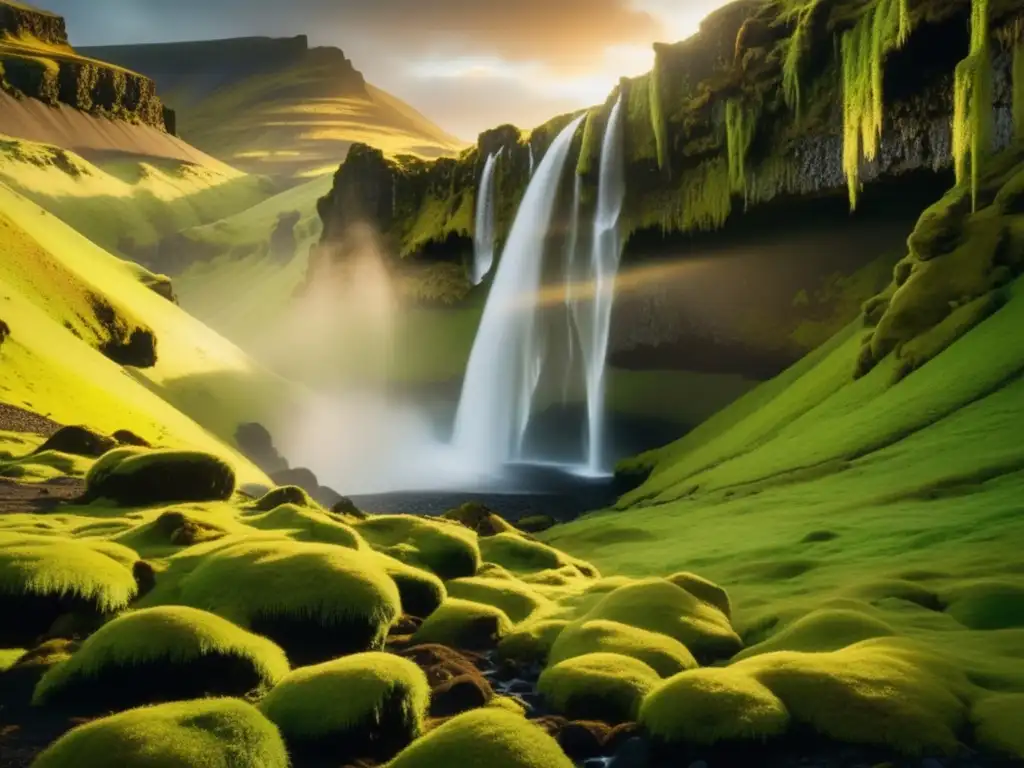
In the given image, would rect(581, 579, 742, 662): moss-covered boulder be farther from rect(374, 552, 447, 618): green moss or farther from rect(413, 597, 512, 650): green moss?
rect(374, 552, 447, 618): green moss

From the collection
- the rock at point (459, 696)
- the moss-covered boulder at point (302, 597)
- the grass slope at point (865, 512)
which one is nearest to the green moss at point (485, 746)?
the rock at point (459, 696)

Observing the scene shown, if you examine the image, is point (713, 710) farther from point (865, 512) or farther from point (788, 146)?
point (788, 146)

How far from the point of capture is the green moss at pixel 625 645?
15617 mm

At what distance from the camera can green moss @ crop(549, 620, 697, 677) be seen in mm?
15617

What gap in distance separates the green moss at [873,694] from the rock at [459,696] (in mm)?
4330

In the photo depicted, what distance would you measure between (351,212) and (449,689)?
128 meters

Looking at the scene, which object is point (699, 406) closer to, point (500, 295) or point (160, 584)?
point (500, 295)

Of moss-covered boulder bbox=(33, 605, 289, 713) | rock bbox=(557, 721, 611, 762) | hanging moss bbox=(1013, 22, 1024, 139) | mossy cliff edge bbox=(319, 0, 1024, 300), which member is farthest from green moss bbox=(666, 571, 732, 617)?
hanging moss bbox=(1013, 22, 1024, 139)

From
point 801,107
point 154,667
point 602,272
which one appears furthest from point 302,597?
point 602,272

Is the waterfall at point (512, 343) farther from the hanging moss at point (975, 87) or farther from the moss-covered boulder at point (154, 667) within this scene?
the moss-covered boulder at point (154, 667)

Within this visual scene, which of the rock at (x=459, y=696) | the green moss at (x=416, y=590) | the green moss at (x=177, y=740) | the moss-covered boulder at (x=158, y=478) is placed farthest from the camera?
the moss-covered boulder at (x=158, y=478)

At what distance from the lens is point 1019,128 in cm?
5519

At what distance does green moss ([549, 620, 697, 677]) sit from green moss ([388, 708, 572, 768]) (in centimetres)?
459

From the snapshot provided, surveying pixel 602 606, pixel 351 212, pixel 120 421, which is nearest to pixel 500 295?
pixel 351 212
